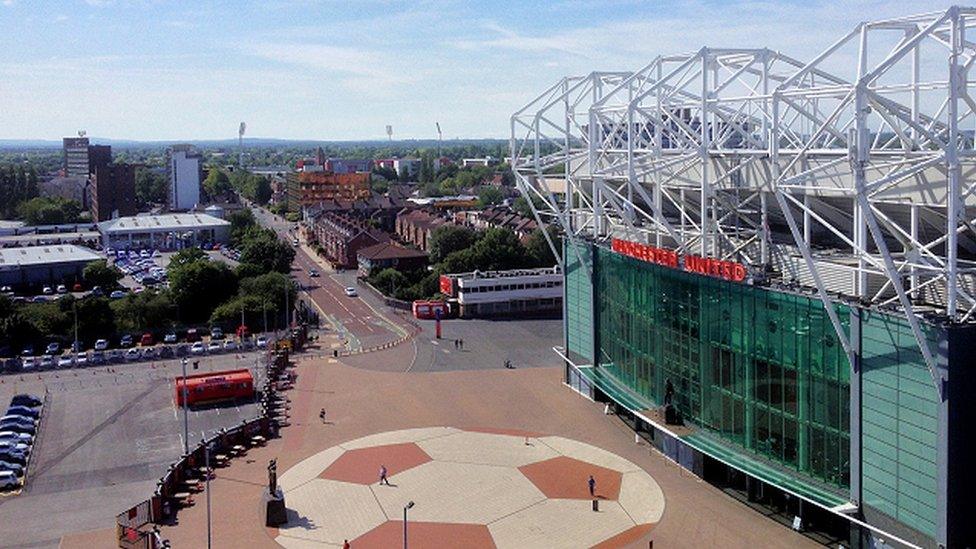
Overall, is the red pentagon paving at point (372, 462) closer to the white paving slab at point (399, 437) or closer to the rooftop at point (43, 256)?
the white paving slab at point (399, 437)

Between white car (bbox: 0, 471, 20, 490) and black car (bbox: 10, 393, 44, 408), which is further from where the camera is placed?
black car (bbox: 10, 393, 44, 408)

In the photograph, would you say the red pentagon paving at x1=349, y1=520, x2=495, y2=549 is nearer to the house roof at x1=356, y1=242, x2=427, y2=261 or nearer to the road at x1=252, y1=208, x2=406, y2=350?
the road at x1=252, y1=208, x2=406, y2=350

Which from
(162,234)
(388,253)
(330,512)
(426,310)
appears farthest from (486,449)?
(162,234)

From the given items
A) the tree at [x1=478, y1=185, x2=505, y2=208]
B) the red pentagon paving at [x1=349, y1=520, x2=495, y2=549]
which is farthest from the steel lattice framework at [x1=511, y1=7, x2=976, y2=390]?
the tree at [x1=478, y1=185, x2=505, y2=208]

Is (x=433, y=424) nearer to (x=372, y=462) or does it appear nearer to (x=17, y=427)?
(x=372, y=462)

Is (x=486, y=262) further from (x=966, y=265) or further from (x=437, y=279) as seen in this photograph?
(x=966, y=265)

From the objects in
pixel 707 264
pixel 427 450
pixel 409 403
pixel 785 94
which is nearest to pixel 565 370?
pixel 409 403

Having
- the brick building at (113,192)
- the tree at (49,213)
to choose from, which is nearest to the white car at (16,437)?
the tree at (49,213)
